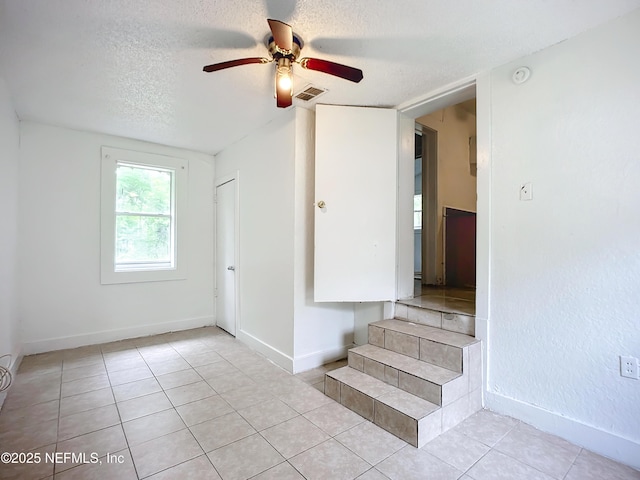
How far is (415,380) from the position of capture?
2.05 metres

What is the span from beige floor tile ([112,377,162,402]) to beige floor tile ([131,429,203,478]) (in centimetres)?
71

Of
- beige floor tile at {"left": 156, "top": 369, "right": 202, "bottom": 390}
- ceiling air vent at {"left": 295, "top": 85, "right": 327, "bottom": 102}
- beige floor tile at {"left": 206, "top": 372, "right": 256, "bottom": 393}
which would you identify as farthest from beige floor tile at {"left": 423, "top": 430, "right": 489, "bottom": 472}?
ceiling air vent at {"left": 295, "top": 85, "right": 327, "bottom": 102}

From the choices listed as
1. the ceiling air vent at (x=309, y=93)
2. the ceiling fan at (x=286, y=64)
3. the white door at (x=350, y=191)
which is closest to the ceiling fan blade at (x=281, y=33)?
the ceiling fan at (x=286, y=64)

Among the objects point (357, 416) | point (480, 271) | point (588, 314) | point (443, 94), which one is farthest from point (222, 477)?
point (443, 94)

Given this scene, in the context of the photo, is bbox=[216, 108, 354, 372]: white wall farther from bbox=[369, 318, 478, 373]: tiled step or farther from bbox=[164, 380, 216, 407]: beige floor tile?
bbox=[164, 380, 216, 407]: beige floor tile

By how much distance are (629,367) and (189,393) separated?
2890 millimetres

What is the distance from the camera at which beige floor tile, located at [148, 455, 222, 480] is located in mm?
1560

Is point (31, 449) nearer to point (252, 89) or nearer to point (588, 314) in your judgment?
point (252, 89)

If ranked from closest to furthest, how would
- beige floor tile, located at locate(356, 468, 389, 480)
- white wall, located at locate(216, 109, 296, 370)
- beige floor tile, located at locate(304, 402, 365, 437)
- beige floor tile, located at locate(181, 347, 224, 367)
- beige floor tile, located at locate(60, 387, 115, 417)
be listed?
beige floor tile, located at locate(356, 468, 389, 480) < beige floor tile, located at locate(304, 402, 365, 437) < beige floor tile, located at locate(60, 387, 115, 417) < white wall, located at locate(216, 109, 296, 370) < beige floor tile, located at locate(181, 347, 224, 367)

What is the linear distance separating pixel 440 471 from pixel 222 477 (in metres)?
1.13

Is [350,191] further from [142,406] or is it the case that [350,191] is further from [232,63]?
[142,406]

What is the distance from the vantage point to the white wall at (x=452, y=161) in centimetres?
419

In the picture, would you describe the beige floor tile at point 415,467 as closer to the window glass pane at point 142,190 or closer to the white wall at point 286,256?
the white wall at point 286,256

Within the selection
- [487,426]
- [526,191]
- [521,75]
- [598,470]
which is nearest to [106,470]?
[487,426]
